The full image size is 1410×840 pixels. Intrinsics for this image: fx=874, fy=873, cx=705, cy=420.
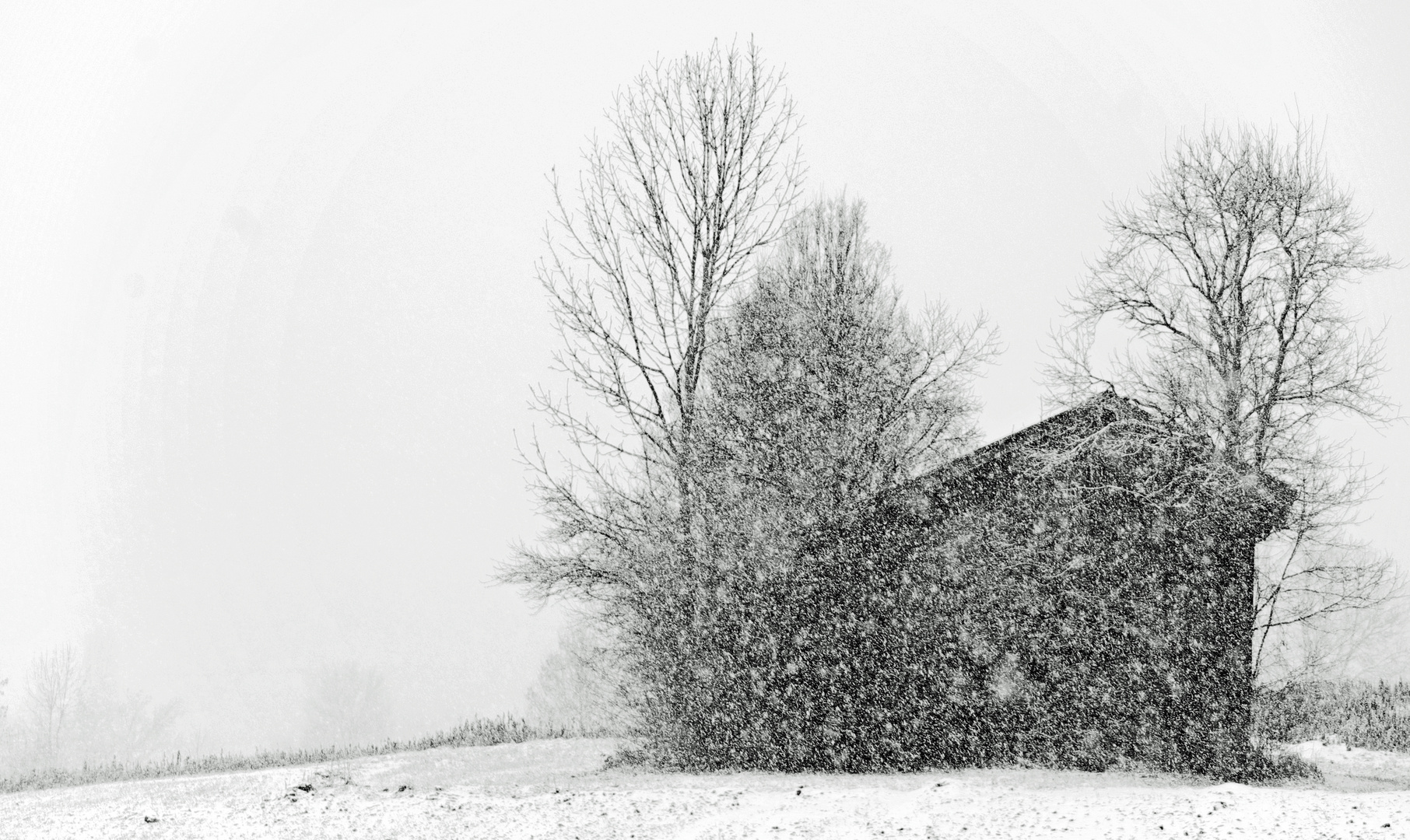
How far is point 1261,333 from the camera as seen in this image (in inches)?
470

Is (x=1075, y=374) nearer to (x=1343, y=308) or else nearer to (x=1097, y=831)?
(x=1343, y=308)

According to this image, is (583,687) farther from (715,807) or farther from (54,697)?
(54,697)

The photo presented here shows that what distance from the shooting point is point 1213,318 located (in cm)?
1208

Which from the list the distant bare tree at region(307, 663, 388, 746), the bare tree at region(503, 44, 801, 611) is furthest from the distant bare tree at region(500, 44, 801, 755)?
the distant bare tree at region(307, 663, 388, 746)

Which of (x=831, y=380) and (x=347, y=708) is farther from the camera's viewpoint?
(x=347, y=708)

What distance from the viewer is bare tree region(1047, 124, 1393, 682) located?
37.3ft

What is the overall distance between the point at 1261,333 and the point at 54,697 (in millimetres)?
58659

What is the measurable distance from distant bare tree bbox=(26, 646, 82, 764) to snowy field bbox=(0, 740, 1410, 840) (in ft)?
150

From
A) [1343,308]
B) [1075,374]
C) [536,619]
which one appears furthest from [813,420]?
[536,619]

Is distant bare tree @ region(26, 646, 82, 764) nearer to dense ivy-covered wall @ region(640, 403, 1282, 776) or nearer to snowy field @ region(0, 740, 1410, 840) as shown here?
snowy field @ region(0, 740, 1410, 840)

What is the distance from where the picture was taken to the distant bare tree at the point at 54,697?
155 ft

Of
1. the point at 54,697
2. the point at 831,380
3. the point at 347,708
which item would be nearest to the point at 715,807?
the point at 831,380

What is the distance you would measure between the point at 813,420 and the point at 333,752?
1086cm

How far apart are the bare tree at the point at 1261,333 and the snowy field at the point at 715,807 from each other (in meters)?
3.26
